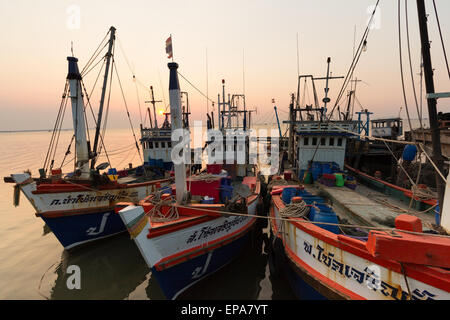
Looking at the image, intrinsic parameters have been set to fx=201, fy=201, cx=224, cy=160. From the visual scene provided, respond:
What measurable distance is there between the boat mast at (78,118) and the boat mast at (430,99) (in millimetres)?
13694

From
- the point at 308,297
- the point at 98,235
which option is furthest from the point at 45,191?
the point at 308,297

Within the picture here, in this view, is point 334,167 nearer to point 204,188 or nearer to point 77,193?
point 204,188

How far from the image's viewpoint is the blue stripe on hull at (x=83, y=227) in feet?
30.6

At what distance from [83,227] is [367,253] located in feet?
38.0

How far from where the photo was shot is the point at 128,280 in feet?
27.2

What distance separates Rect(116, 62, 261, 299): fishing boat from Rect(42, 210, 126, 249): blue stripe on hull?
4816 mm

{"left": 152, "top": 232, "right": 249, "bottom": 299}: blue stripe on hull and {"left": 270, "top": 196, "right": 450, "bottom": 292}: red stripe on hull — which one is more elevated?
{"left": 270, "top": 196, "right": 450, "bottom": 292}: red stripe on hull

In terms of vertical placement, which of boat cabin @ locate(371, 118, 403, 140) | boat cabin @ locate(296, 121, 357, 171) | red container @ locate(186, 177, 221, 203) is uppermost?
boat cabin @ locate(371, 118, 403, 140)

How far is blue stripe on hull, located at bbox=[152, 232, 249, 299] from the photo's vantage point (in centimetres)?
597

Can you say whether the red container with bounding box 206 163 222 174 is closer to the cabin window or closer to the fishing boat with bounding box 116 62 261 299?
the fishing boat with bounding box 116 62 261 299

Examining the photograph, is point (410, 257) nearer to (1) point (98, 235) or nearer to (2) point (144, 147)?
(1) point (98, 235)

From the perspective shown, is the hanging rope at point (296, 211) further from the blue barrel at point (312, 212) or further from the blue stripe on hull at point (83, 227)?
the blue stripe on hull at point (83, 227)

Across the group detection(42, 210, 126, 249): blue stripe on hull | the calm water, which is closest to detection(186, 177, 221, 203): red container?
the calm water

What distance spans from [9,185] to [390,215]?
1339 inches
